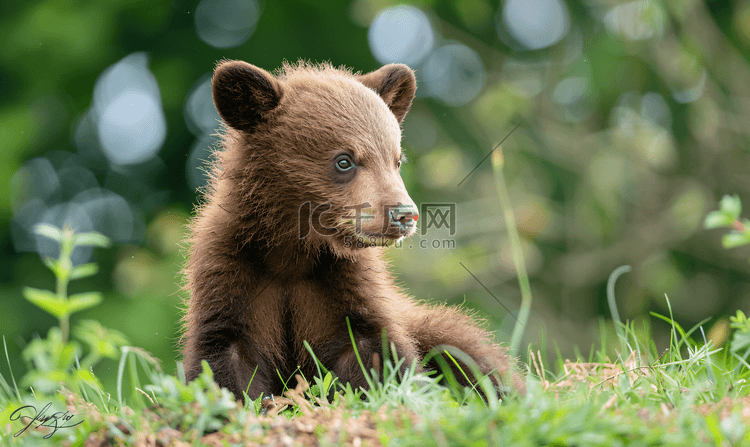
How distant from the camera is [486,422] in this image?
1.84 meters

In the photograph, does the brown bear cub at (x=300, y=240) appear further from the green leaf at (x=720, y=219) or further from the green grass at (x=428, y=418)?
the green leaf at (x=720, y=219)

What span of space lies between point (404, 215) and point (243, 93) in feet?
3.71

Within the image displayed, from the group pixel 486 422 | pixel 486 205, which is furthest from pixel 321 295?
pixel 486 205

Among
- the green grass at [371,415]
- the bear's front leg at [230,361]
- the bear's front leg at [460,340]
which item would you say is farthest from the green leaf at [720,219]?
the bear's front leg at [230,361]

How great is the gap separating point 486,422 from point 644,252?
17.9 feet

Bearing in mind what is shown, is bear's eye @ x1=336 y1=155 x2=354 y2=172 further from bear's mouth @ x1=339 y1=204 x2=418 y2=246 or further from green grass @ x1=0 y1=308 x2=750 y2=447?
green grass @ x1=0 y1=308 x2=750 y2=447

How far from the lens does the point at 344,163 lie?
10.5 ft

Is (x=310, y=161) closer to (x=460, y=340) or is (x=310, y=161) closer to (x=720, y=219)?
(x=460, y=340)

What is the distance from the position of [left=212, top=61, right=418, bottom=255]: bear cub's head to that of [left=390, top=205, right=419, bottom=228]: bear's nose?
70 millimetres

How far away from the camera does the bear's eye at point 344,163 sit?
321cm

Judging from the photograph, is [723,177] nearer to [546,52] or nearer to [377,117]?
[546,52]

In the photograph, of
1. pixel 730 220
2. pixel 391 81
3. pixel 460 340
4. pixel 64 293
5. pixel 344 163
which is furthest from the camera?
pixel 391 81

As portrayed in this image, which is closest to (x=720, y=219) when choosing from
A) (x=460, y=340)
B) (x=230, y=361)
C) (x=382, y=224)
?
(x=460, y=340)

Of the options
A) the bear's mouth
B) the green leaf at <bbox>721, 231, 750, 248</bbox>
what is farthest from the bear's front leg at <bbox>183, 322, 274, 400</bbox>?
the green leaf at <bbox>721, 231, 750, 248</bbox>
